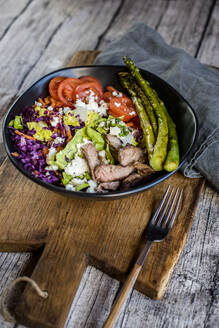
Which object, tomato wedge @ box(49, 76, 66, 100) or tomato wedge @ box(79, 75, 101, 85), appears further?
tomato wedge @ box(79, 75, 101, 85)

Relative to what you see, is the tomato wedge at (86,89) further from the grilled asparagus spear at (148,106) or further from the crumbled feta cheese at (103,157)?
the crumbled feta cheese at (103,157)

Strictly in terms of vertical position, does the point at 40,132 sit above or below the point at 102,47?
above

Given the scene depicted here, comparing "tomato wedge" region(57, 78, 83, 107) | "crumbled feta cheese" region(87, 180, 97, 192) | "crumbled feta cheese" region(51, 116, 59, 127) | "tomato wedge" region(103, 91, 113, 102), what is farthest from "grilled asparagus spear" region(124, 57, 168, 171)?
"crumbled feta cheese" region(51, 116, 59, 127)

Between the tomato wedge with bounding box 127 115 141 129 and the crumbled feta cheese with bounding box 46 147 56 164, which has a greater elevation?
the crumbled feta cheese with bounding box 46 147 56 164

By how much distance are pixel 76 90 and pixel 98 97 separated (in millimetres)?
263

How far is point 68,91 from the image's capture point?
381cm

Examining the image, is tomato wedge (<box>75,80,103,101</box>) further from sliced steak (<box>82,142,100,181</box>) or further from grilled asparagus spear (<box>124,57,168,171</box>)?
sliced steak (<box>82,142,100,181</box>)

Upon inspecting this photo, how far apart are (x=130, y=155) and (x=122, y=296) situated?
1238 millimetres

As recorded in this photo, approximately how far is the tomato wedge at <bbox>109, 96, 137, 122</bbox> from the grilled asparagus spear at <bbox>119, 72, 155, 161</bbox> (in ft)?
0.26

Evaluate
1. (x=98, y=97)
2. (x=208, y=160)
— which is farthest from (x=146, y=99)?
(x=208, y=160)

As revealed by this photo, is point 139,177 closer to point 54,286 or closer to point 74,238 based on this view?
point 74,238

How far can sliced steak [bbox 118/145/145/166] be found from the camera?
316 centimetres

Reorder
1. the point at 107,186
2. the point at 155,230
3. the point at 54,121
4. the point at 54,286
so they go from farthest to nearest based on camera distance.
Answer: the point at 54,121
the point at 107,186
the point at 155,230
the point at 54,286

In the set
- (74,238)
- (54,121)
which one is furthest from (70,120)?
(74,238)
